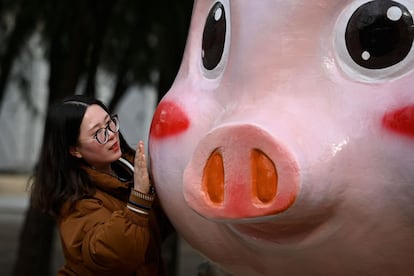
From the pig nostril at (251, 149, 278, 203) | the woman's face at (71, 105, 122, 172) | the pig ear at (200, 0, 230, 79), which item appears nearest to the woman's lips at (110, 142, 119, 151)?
the woman's face at (71, 105, 122, 172)

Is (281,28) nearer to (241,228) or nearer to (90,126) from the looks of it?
(241,228)

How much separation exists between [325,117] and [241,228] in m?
0.37

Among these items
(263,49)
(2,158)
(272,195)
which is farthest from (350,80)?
(2,158)

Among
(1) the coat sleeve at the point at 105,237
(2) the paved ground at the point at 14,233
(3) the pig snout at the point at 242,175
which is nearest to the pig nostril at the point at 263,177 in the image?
(3) the pig snout at the point at 242,175

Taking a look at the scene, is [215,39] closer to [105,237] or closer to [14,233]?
[105,237]

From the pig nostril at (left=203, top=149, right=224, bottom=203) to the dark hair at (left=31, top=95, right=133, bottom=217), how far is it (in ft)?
2.26

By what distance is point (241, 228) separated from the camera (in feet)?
6.37

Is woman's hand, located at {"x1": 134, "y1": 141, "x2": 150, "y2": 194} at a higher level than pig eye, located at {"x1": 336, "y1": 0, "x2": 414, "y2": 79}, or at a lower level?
lower

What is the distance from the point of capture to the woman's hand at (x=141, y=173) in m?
2.27

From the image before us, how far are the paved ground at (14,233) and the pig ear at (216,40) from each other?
34.1 inches

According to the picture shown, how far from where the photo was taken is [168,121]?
2.20 meters

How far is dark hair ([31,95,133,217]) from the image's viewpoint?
7.93 feet

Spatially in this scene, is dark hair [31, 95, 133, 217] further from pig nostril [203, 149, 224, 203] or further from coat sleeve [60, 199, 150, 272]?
pig nostril [203, 149, 224, 203]

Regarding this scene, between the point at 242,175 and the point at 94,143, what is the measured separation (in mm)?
806
